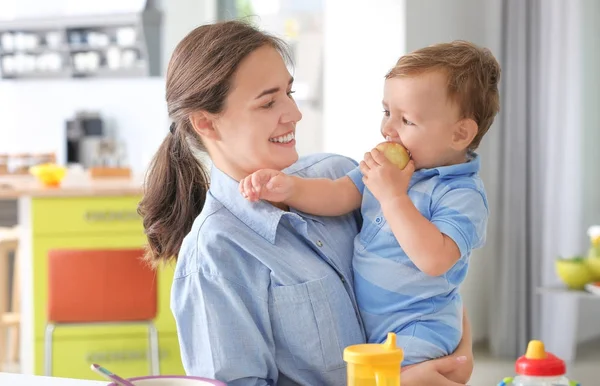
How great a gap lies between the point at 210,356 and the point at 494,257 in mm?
3916

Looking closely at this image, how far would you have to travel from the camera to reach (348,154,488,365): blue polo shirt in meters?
1.59

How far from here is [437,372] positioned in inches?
61.3

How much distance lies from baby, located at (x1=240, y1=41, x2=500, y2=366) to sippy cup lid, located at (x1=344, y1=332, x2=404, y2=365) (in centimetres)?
40

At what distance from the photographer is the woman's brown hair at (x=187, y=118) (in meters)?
1.61

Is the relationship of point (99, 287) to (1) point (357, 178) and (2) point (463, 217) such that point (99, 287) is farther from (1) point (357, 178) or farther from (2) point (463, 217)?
(2) point (463, 217)

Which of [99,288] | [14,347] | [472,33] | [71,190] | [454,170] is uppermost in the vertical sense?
[472,33]

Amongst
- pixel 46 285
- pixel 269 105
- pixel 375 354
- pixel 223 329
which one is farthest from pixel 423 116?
pixel 46 285

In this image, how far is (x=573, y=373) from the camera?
4703 millimetres

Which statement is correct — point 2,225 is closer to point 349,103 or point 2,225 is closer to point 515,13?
point 349,103

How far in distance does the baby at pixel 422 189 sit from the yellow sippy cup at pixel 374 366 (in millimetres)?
418

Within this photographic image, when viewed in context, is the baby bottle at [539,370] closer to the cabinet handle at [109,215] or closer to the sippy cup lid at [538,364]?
the sippy cup lid at [538,364]

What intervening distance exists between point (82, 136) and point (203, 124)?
5.92m

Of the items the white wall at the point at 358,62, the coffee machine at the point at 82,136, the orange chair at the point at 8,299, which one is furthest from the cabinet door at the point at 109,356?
the coffee machine at the point at 82,136

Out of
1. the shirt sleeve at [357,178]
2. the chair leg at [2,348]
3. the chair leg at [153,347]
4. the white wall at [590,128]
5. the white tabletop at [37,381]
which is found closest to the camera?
the white tabletop at [37,381]
